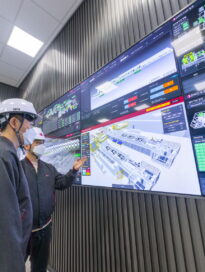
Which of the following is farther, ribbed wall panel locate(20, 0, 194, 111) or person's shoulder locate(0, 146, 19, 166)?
ribbed wall panel locate(20, 0, 194, 111)

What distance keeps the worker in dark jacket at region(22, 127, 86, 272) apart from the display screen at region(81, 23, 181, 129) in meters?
0.63

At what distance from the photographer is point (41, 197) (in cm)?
146

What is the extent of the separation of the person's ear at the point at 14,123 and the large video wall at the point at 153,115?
702 mm

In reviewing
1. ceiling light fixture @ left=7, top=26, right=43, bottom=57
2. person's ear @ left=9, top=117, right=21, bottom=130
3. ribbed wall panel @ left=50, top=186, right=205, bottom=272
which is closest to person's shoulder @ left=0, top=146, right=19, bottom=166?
person's ear @ left=9, top=117, right=21, bottom=130

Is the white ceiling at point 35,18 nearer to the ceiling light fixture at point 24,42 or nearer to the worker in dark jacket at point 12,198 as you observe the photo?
the ceiling light fixture at point 24,42

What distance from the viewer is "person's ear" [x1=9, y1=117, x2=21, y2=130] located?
3.68ft

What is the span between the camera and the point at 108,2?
1.77 meters

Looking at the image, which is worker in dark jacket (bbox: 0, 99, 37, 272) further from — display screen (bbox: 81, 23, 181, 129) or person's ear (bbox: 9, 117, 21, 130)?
display screen (bbox: 81, 23, 181, 129)

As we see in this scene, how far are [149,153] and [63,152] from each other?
1257mm

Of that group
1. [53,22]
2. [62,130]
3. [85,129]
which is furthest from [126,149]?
[53,22]

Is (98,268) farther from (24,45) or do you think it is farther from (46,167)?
(24,45)

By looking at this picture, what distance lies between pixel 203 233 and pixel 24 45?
3576 mm

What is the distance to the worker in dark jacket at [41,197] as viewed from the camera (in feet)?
4.73

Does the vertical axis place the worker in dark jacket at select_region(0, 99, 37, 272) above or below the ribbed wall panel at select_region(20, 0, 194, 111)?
below
